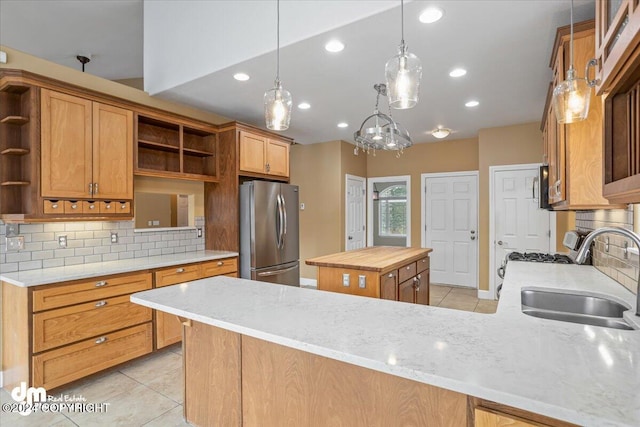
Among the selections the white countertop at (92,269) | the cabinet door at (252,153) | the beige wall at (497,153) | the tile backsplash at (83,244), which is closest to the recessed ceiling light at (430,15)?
the cabinet door at (252,153)

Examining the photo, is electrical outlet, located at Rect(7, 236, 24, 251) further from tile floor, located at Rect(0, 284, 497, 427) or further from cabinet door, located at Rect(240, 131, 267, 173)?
cabinet door, located at Rect(240, 131, 267, 173)

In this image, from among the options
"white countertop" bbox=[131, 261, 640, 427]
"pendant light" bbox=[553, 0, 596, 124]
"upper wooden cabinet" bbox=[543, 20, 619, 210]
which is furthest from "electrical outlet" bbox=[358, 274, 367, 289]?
"pendant light" bbox=[553, 0, 596, 124]

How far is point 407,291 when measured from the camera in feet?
11.3

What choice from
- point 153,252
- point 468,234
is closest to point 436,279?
point 468,234

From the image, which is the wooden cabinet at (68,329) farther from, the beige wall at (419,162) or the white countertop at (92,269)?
the beige wall at (419,162)

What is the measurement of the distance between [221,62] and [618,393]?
3.24 meters

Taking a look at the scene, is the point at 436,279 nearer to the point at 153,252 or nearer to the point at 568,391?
the point at 153,252

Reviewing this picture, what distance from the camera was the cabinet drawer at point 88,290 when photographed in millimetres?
2363

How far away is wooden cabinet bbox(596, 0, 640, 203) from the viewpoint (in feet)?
2.42

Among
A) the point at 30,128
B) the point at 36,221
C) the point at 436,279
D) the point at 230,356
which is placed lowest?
the point at 436,279

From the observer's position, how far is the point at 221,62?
2.99 m

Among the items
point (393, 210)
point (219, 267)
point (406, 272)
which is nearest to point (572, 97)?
point (406, 272)

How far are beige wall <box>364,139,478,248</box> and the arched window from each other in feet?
3.40

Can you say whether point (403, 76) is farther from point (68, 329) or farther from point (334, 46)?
point (68, 329)
